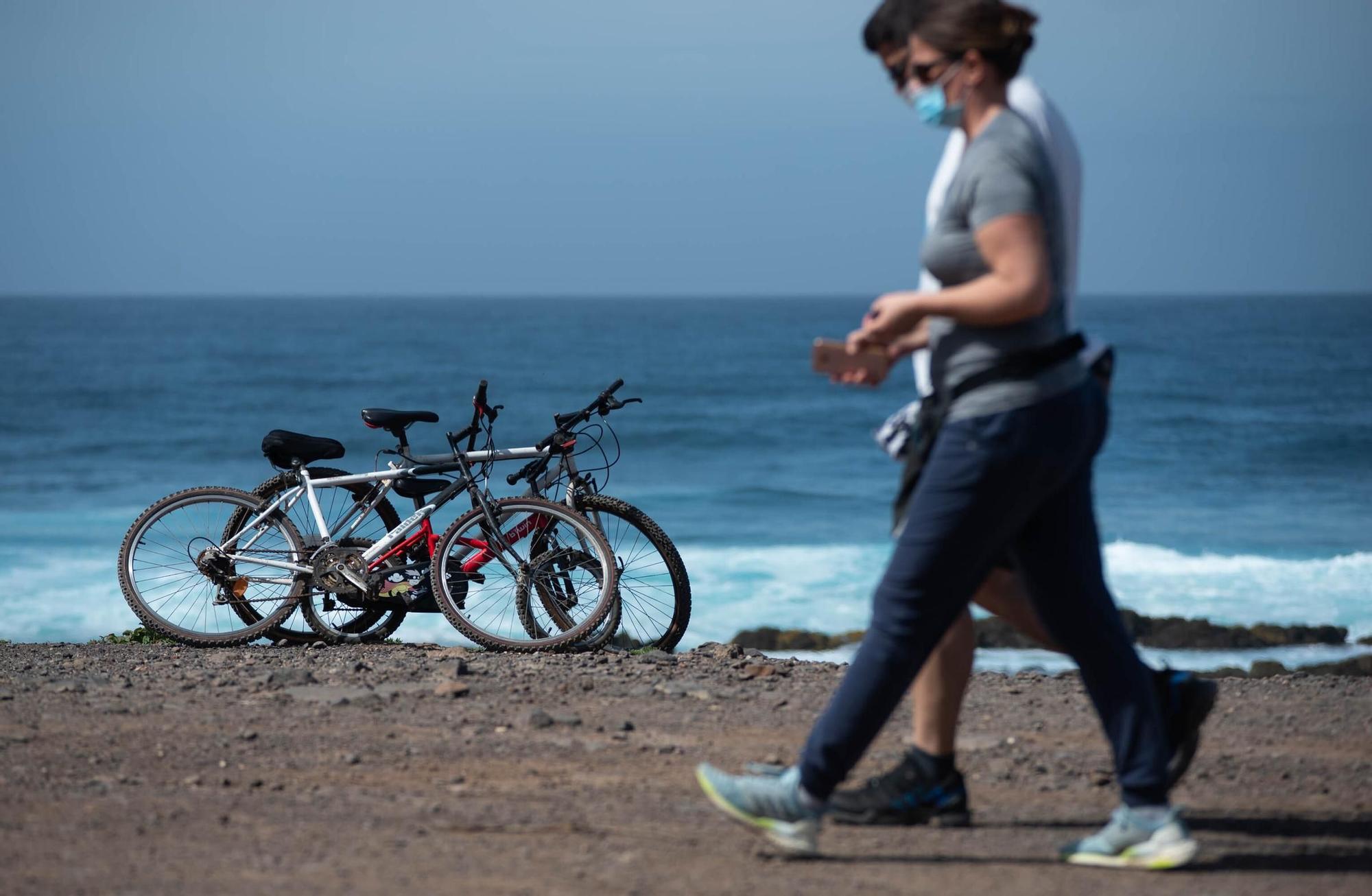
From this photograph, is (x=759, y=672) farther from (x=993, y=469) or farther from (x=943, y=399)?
(x=993, y=469)

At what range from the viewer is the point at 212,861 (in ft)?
10.9

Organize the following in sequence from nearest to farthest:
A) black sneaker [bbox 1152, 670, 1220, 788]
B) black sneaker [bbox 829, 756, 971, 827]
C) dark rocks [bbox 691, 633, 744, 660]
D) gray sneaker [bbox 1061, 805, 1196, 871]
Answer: gray sneaker [bbox 1061, 805, 1196, 871], black sneaker [bbox 1152, 670, 1220, 788], black sneaker [bbox 829, 756, 971, 827], dark rocks [bbox 691, 633, 744, 660]

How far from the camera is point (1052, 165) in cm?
313

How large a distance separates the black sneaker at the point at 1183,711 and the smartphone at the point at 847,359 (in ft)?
3.61

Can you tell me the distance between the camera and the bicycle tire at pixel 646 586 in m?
6.37

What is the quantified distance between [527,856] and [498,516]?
3.13 meters

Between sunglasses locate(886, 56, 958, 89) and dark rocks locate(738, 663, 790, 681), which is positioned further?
dark rocks locate(738, 663, 790, 681)

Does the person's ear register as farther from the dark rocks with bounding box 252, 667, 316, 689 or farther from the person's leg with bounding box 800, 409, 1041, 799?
the dark rocks with bounding box 252, 667, 316, 689

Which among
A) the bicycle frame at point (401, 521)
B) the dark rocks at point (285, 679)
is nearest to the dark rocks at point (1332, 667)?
the bicycle frame at point (401, 521)

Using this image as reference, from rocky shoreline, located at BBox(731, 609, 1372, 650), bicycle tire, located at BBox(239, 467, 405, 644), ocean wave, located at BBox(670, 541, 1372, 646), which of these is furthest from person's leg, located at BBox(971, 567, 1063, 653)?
ocean wave, located at BBox(670, 541, 1372, 646)

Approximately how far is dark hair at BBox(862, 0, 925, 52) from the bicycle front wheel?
3.39 m

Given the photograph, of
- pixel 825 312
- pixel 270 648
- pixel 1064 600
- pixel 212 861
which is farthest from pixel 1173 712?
pixel 825 312

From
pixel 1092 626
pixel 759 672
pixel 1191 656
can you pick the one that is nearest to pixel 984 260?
pixel 1092 626

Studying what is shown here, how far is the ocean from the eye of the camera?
16.2 m
